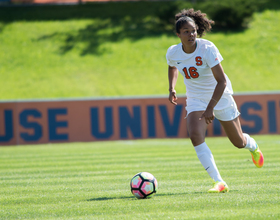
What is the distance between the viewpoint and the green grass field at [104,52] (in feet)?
78.6

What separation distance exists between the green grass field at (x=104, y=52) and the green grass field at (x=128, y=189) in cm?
1310

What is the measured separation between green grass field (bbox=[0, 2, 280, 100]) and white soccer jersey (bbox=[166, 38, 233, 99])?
16.8 meters

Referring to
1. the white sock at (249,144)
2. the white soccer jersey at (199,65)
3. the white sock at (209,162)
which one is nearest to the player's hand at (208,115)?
the white sock at (209,162)

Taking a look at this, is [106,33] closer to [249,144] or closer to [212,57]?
[249,144]

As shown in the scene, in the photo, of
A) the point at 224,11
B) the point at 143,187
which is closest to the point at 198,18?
the point at 143,187

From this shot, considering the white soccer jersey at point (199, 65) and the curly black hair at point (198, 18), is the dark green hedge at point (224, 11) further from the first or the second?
the white soccer jersey at point (199, 65)

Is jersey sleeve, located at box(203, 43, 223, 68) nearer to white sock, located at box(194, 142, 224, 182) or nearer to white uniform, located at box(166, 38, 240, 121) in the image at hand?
white uniform, located at box(166, 38, 240, 121)

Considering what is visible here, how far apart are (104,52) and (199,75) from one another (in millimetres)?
21541

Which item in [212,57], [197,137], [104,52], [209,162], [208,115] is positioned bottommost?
[104,52]

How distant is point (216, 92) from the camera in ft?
18.7

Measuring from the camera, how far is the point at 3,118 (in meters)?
17.4

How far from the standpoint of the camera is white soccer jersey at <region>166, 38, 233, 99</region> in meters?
5.86

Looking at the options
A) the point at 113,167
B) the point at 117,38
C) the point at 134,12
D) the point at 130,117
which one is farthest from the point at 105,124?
the point at 134,12

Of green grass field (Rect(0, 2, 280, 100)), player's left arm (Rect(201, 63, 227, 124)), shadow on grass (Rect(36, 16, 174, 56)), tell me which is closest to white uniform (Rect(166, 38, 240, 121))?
player's left arm (Rect(201, 63, 227, 124))
